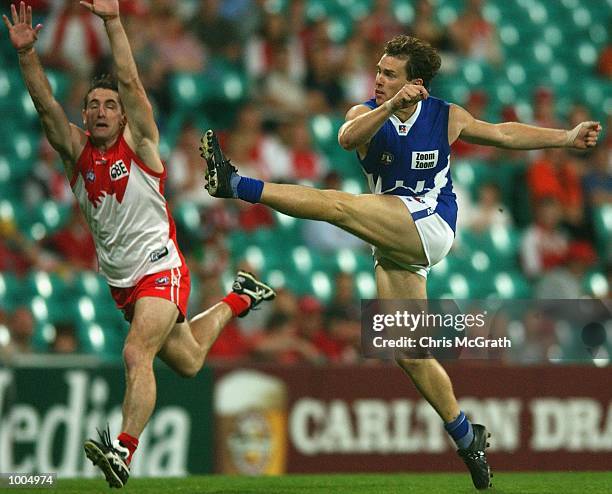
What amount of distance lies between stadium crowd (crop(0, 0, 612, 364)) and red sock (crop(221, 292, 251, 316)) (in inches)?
101

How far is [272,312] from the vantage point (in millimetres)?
11023

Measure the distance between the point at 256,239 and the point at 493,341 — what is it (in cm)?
317

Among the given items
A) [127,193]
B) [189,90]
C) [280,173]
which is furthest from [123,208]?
[189,90]

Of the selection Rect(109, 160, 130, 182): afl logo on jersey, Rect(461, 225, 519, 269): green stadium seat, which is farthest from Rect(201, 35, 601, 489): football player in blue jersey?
Rect(461, 225, 519, 269): green stadium seat

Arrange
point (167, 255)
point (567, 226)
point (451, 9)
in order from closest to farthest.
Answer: point (167, 255) → point (567, 226) → point (451, 9)

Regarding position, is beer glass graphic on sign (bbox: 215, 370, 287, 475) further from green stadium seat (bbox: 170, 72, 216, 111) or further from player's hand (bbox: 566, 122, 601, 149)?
green stadium seat (bbox: 170, 72, 216, 111)

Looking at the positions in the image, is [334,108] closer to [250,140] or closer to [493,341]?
[250,140]

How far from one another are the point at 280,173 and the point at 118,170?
541cm

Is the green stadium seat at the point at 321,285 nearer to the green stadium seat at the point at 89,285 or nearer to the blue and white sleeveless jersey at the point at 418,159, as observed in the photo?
the green stadium seat at the point at 89,285

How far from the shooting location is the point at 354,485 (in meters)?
8.06

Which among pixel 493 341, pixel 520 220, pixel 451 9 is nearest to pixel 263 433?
pixel 493 341

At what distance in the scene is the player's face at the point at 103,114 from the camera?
7.29 m

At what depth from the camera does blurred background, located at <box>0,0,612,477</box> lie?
10031 millimetres

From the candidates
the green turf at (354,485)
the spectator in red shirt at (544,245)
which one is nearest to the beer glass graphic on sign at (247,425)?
the green turf at (354,485)
